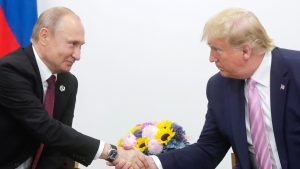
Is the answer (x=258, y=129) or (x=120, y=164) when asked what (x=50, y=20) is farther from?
(x=258, y=129)

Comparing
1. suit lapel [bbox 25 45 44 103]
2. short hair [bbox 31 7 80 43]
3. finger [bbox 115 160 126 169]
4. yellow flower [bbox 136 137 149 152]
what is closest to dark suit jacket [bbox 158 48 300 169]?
yellow flower [bbox 136 137 149 152]

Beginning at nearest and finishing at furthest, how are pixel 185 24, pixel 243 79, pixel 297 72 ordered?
1. pixel 297 72
2. pixel 243 79
3. pixel 185 24

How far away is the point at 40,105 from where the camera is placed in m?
2.32

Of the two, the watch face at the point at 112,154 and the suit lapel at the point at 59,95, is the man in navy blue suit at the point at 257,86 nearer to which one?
the watch face at the point at 112,154

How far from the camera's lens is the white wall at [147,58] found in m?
3.60

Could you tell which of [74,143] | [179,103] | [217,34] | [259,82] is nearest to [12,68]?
[74,143]

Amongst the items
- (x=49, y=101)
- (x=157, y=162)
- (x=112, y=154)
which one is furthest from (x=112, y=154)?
(x=49, y=101)

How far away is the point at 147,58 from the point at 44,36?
136cm

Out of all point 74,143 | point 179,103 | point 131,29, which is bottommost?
point 179,103

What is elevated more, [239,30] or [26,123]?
[239,30]

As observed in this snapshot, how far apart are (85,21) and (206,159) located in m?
1.69

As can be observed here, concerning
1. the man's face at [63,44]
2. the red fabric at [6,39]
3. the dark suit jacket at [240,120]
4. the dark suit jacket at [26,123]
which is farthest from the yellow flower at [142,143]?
the red fabric at [6,39]

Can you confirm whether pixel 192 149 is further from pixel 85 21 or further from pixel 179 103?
pixel 85 21

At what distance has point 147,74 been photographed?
3.68m
